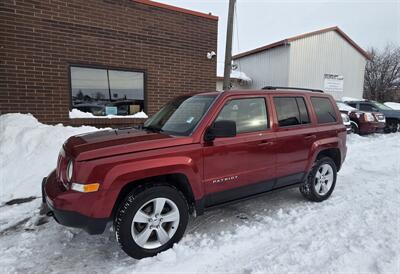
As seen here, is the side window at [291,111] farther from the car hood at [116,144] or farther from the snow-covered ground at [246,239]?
the car hood at [116,144]

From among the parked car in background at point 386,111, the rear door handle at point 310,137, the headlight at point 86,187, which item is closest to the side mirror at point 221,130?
the headlight at point 86,187

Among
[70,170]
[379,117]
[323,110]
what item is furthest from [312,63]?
[70,170]

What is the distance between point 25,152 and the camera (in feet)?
19.3

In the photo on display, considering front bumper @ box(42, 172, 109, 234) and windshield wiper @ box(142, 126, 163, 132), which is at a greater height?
windshield wiper @ box(142, 126, 163, 132)

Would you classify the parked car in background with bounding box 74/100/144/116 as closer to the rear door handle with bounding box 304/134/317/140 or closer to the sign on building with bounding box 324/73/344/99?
the rear door handle with bounding box 304/134/317/140

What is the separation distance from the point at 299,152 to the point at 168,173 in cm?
219

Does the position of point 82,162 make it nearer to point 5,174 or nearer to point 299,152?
point 299,152

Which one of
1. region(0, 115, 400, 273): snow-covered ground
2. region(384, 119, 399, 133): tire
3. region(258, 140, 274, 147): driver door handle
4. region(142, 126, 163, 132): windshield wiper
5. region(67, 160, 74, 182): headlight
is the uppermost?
region(142, 126, 163, 132): windshield wiper

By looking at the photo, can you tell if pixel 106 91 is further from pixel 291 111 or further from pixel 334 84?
pixel 334 84

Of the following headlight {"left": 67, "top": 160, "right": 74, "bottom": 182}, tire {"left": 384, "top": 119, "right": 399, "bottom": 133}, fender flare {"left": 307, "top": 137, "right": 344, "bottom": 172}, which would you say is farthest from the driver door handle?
tire {"left": 384, "top": 119, "right": 399, "bottom": 133}

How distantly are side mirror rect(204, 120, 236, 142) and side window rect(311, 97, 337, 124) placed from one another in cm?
207

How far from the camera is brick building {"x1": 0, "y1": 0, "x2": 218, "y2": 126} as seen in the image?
22.7ft

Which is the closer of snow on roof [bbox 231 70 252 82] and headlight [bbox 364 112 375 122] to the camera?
headlight [bbox 364 112 375 122]

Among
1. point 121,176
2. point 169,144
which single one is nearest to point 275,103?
point 169,144
